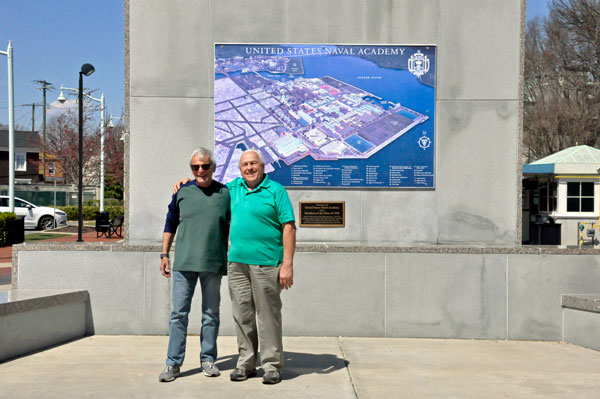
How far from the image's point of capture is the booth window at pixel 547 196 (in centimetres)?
2386

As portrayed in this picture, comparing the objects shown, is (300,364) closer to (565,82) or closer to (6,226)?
(6,226)

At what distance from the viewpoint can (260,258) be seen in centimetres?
518

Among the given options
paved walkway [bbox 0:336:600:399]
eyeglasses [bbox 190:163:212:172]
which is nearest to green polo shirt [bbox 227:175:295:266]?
eyeglasses [bbox 190:163:212:172]

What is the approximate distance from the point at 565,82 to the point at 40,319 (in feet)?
126

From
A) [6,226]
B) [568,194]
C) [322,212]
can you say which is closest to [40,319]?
[322,212]

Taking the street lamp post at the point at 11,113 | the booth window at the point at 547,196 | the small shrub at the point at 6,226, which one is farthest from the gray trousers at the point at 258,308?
the street lamp post at the point at 11,113

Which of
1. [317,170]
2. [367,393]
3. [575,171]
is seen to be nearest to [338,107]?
[317,170]

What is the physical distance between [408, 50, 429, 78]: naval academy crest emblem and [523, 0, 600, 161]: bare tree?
1295 inches

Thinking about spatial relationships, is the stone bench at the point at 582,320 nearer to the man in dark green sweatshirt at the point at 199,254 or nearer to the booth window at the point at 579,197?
the man in dark green sweatshirt at the point at 199,254

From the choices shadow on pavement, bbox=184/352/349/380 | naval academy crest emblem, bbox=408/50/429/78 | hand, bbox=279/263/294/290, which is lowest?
shadow on pavement, bbox=184/352/349/380

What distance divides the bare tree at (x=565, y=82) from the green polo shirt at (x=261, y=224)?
36.0 meters

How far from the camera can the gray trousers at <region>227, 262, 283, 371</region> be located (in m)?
5.20

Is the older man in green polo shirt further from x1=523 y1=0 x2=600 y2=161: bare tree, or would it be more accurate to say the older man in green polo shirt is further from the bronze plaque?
x1=523 y1=0 x2=600 y2=161: bare tree

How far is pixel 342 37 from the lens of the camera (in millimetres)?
7727
